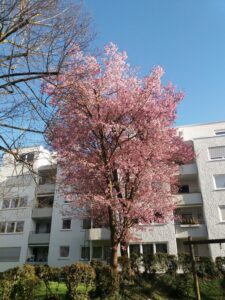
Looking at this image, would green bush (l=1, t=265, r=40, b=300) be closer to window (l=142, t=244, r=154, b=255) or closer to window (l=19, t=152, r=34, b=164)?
window (l=19, t=152, r=34, b=164)

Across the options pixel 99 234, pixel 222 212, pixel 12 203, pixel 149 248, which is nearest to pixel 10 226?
pixel 12 203

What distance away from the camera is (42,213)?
3166 cm

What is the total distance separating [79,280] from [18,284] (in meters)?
2.19

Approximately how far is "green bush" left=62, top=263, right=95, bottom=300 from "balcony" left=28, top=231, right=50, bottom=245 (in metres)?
20.1

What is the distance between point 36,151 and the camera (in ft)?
28.1

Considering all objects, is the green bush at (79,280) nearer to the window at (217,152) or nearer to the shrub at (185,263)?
the shrub at (185,263)

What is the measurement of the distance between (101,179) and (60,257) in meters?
16.4

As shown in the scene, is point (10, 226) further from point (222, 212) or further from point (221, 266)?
point (221, 266)

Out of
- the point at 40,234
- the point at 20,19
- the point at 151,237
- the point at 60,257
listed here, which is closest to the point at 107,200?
the point at 20,19

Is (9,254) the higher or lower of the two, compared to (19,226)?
lower

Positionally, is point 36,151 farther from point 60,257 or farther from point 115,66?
point 60,257

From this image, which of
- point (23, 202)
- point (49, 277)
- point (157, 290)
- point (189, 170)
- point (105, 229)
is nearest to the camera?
point (49, 277)

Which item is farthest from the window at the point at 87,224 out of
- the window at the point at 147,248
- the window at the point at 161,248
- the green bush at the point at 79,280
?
the green bush at the point at 79,280

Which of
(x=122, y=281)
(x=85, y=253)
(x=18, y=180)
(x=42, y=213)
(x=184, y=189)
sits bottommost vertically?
(x=122, y=281)
